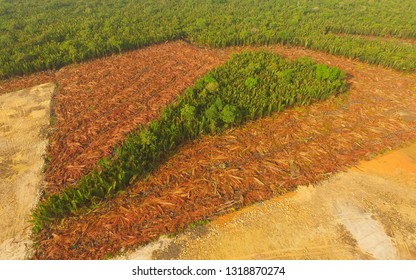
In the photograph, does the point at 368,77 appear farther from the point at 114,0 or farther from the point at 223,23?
the point at 114,0

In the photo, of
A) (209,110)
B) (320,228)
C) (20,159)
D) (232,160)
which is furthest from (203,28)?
(320,228)

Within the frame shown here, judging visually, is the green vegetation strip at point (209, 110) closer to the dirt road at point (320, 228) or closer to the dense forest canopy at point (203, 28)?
the dirt road at point (320, 228)

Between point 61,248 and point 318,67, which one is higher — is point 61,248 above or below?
below

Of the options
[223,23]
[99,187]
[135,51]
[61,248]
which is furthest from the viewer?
[223,23]

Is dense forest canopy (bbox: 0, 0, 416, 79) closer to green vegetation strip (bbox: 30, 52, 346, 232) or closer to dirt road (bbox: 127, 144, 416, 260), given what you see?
green vegetation strip (bbox: 30, 52, 346, 232)

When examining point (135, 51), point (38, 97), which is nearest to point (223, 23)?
point (135, 51)

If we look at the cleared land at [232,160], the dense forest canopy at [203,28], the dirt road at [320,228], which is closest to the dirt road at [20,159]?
the cleared land at [232,160]

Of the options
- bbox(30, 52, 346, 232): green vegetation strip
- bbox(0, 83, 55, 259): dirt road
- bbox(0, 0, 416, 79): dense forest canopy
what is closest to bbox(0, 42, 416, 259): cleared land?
bbox(30, 52, 346, 232): green vegetation strip

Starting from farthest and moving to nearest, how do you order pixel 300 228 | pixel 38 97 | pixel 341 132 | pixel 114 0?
pixel 114 0 → pixel 38 97 → pixel 341 132 → pixel 300 228
